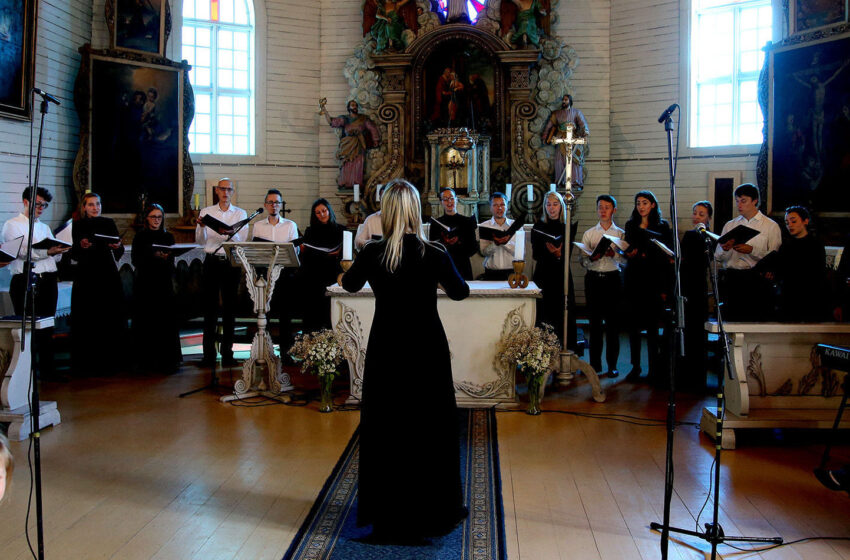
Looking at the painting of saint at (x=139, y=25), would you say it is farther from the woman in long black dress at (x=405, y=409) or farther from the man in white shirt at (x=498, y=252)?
the woman in long black dress at (x=405, y=409)

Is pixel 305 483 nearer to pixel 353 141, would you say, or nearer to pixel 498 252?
pixel 498 252

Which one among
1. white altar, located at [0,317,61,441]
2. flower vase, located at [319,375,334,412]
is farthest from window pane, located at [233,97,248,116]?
flower vase, located at [319,375,334,412]

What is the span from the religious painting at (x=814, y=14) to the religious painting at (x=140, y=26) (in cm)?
888

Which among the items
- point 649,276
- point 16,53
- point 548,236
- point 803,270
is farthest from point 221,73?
point 803,270

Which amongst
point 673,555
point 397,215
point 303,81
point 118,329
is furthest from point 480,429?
point 303,81

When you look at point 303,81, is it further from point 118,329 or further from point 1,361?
point 1,361

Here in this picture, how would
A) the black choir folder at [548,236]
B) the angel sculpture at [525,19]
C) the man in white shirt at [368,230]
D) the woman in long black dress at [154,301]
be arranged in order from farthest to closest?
the angel sculpture at [525,19]
the man in white shirt at [368,230]
the woman in long black dress at [154,301]
the black choir folder at [548,236]

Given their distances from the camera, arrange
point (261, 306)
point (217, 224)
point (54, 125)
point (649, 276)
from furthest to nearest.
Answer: point (54, 125) → point (649, 276) → point (217, 224) → point (261, 306)

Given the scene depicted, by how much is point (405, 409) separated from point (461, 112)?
904 centimetres

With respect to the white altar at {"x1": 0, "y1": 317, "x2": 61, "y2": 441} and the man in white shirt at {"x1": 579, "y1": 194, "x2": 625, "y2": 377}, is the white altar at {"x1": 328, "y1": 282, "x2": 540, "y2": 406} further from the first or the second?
the white altar at {"x1": 0, "y1": 317, "x2": 61, "y2": 441}

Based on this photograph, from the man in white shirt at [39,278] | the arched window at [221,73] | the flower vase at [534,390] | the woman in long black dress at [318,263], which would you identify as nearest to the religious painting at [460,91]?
the arched window at [221,73]

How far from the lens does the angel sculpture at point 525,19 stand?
1145 cm

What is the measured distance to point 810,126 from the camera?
9.41 m

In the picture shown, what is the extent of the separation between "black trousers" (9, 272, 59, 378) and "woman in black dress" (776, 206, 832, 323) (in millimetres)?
6931
